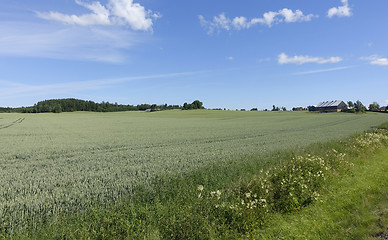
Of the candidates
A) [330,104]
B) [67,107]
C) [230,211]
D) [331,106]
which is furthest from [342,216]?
[67,107]

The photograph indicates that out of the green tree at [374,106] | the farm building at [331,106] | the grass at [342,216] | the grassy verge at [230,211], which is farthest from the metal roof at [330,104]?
the grassy verge at [230,211]

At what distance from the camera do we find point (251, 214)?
19.5 ft

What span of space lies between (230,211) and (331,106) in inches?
5774

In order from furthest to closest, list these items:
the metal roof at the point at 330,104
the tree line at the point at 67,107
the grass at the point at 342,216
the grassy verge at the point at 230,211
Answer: the metal roof at the point at 330,104, the tree line at the point at 67,107, the grass at the point at 342,216, the grassy verge at the point at 230,211

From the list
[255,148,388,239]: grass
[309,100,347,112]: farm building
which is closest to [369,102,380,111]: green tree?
[309,100,347,112]: farm building

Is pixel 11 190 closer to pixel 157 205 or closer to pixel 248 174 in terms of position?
pixel 157 205

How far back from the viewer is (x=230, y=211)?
243 inches

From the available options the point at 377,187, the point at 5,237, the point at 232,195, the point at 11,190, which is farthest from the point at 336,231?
the point at 11,190

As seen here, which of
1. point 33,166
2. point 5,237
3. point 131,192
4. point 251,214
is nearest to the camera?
point 5,237

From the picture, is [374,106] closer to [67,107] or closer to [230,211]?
[230,211]

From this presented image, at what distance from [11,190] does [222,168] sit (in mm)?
7714

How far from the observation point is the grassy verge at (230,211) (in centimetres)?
526

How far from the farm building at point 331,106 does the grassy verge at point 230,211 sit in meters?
138

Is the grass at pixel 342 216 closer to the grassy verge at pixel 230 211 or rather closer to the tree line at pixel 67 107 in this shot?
the grassy verge at pixel 230 211
